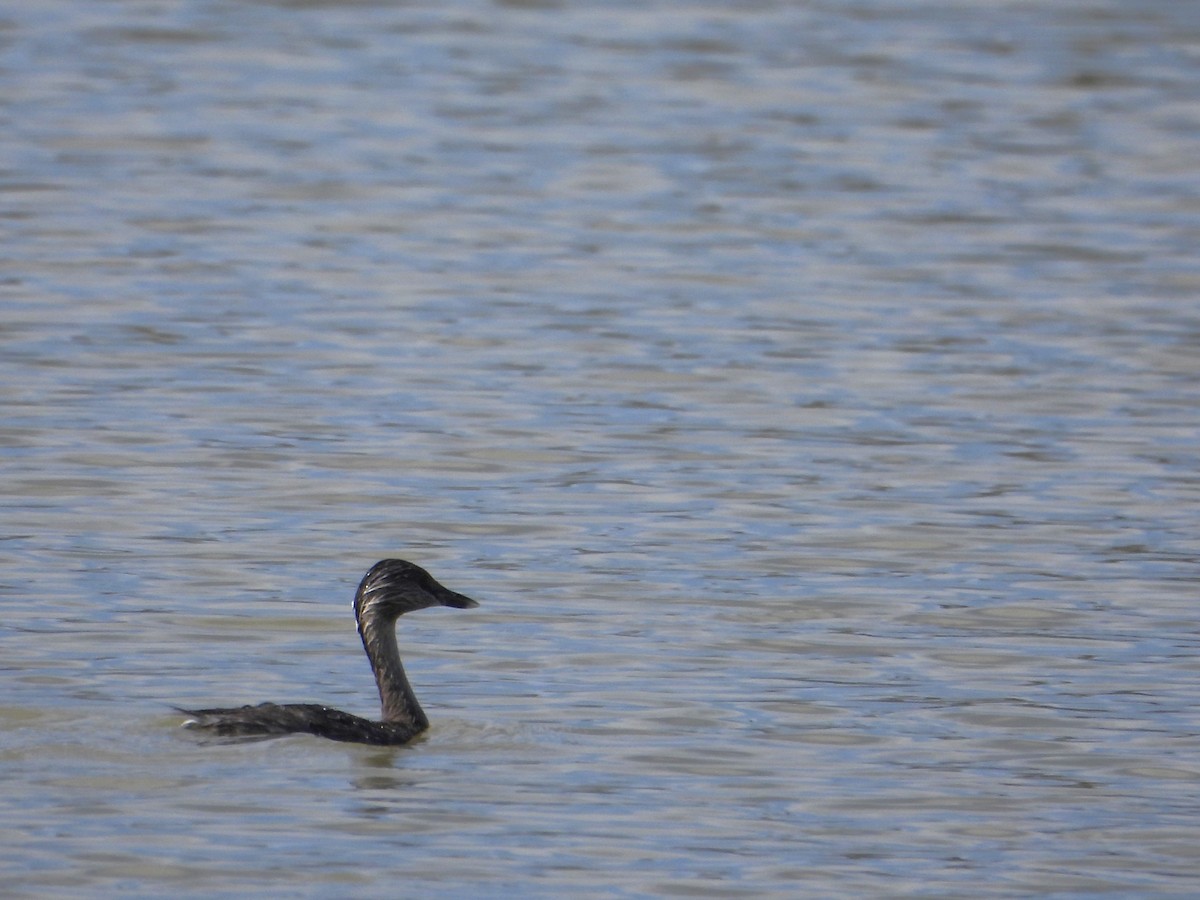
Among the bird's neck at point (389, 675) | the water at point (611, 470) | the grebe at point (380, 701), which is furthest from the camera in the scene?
the bird's neck at point (389, 675)

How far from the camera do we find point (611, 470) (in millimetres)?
16688

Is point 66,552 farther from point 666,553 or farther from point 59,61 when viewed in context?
point 59,61

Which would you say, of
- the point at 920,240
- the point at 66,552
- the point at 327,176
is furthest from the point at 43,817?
the point at 327,176

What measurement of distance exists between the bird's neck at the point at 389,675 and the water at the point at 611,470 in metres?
0.14

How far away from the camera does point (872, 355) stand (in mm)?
20344

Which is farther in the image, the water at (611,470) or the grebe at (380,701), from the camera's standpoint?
the grebe at (380,701)

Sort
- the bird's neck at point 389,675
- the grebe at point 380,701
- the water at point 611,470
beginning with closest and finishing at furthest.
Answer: the water at point 611,470
the grebe at point 380,701
the bird's neck at point 389,675

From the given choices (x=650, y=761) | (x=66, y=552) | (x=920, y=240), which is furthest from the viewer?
(x=920, y=240)

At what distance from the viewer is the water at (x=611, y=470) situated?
9.91 m

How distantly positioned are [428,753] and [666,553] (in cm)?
403

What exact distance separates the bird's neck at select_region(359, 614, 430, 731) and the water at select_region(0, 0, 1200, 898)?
0.14 metres

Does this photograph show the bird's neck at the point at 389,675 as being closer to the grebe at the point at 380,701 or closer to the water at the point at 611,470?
the grebe at the point at 380,701

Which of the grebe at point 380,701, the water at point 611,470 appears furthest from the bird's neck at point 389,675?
the water at point 611,470

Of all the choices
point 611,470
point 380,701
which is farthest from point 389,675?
point 611,470
